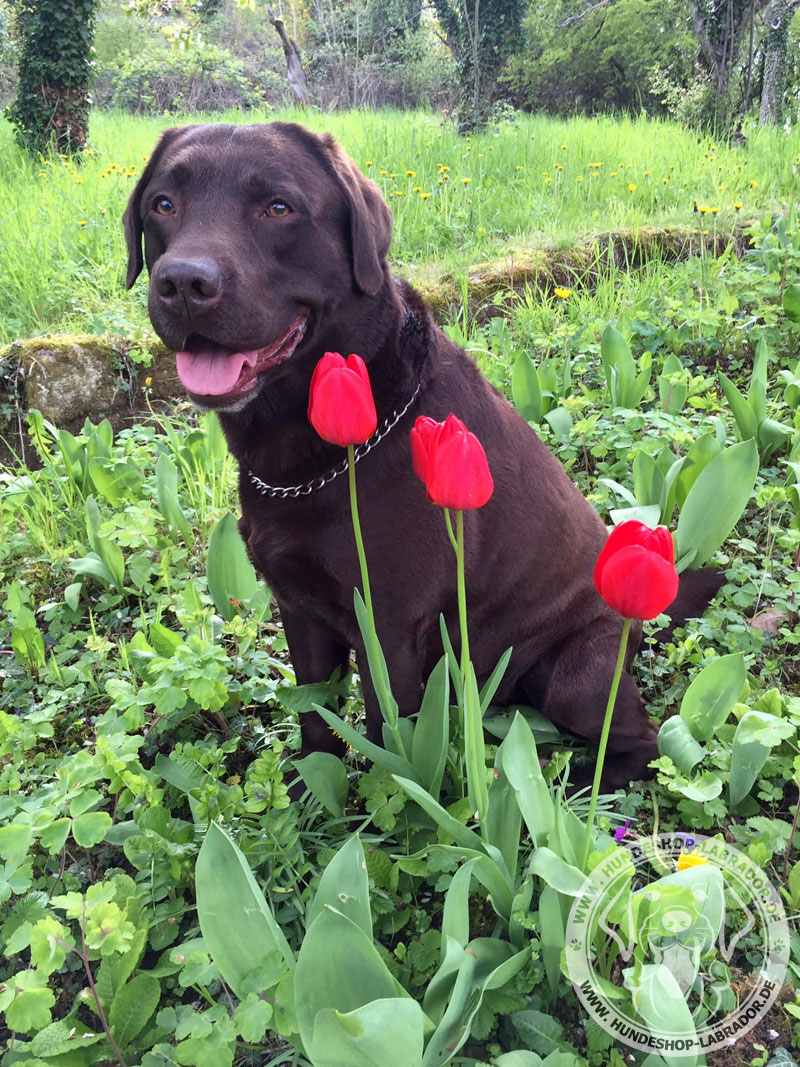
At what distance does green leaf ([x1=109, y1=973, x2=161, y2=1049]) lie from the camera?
1267 millimetres

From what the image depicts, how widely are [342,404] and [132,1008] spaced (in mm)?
1133

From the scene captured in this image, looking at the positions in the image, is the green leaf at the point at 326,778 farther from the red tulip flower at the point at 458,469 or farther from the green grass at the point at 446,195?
the green grass at the point at 446,195

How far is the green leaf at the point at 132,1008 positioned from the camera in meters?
1.27

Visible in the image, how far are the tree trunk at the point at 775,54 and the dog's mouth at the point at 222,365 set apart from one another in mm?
9642

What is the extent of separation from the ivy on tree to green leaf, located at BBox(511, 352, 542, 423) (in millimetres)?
6141

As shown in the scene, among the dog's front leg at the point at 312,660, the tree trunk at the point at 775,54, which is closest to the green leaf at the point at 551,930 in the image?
the dog's front leg at the point at 312,660

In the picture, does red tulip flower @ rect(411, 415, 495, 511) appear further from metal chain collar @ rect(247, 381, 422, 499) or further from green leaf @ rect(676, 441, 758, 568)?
green leaf @ rect(676, 441, 758, 568)

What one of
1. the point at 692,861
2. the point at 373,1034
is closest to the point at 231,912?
the point at 373,1034

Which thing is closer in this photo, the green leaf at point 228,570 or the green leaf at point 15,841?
the green leaf at point 15,841

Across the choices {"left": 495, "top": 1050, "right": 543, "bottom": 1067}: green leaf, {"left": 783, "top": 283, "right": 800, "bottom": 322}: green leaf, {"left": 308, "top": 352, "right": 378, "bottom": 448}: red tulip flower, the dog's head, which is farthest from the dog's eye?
{"left": 783, "top": 283, "right": 800, "bottom": 322}: green leaf

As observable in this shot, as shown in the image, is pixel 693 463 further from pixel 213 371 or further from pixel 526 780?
pixel 213 371

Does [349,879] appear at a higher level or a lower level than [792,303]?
lower

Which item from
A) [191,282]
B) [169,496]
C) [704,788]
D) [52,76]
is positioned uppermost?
[52,76]

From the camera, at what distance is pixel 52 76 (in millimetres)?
7062
